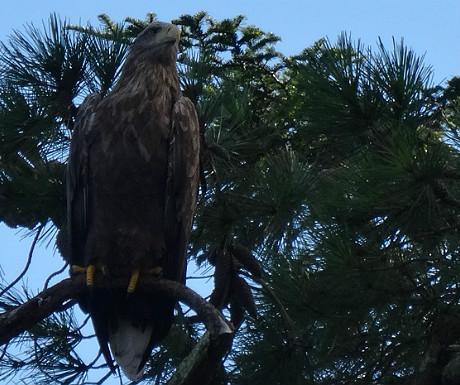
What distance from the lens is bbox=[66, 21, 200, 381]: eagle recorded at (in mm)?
3746

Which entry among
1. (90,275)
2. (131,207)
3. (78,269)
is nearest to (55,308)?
(90,275)

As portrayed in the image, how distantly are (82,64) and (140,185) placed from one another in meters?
0.54

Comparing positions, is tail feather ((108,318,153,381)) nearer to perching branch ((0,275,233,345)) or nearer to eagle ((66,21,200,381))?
eagle ((66,21,200,381))

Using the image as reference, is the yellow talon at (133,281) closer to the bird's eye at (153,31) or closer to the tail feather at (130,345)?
the tail feather at (130,345)

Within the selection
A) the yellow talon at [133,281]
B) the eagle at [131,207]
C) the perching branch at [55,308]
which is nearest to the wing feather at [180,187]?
the eagle at [131,207]

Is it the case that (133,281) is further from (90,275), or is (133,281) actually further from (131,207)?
(131,207)

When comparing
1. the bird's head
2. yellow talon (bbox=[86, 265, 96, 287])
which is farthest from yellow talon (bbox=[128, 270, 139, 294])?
the bird's head

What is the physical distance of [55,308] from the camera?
3.08m

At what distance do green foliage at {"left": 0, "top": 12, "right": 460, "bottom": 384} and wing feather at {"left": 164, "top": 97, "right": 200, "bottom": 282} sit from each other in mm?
179

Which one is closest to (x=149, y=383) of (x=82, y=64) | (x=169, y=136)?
(x=169, y=136)

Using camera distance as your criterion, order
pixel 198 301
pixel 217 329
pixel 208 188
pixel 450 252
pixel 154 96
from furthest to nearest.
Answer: pixel 208 188 → pixel 154 96 → pixel 450 252 → pixel 198 301 → pixel 217 329

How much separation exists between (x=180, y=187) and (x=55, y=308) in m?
0.85

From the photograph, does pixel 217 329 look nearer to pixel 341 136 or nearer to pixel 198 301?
pixel 198 301

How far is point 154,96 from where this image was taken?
3934mm
